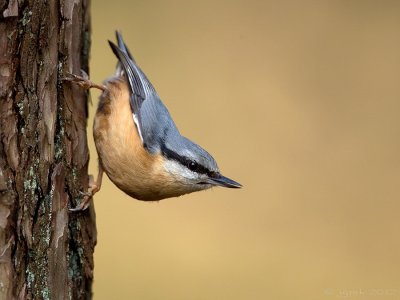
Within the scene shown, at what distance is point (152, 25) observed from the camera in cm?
508

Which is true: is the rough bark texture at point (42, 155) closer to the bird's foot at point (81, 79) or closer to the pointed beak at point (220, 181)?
the bird's foot at point (81, 79)

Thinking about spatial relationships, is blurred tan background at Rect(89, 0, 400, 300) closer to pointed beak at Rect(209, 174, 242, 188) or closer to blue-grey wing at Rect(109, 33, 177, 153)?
blue-grey wing at Rect(109, 33, 177, 153)

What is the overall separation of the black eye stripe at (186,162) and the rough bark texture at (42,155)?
466mm

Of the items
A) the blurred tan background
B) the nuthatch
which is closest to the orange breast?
A: the nuthatch

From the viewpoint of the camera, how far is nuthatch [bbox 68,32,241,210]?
3.08m

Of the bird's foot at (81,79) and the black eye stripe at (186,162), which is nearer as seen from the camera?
the bird's foot at (81,79)

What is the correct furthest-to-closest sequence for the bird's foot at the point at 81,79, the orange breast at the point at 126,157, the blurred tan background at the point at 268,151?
the blurred tan background at the point at 268,151
the orange breast at the point at 126,157
the bird's foot at the point at 81,79

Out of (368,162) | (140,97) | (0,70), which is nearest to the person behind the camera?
(0,70)

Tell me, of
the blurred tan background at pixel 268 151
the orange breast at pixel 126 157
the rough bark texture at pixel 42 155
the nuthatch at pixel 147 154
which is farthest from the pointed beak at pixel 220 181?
the blurred tan background at pixel 268 151

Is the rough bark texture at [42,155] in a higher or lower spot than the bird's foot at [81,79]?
lower

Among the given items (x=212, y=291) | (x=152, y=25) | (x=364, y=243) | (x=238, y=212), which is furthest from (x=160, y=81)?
(x=364, y=243)

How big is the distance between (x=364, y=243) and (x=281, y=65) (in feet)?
4.85

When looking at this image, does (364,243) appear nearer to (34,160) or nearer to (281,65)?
(281,65)

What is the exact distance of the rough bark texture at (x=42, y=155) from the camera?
88.6 inches
